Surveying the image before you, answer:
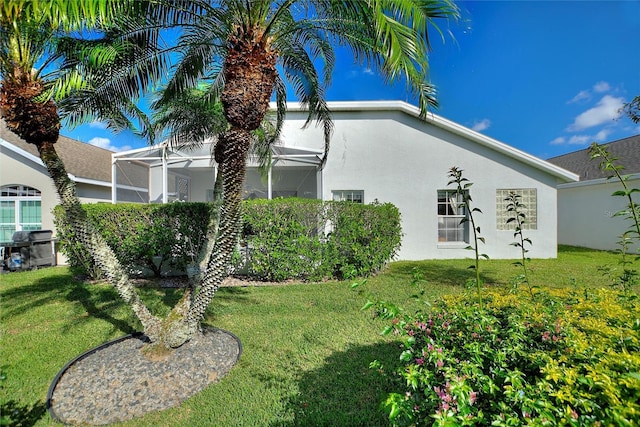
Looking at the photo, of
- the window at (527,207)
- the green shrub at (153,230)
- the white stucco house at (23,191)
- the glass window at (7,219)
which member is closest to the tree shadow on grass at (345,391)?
the green shrub at (153,230)

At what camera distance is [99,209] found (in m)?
8.37

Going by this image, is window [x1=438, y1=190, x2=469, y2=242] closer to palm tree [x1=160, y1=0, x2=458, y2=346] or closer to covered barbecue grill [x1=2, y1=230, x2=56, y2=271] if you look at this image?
palm tree [x1=160, y1=0, x2=458, y2=346]

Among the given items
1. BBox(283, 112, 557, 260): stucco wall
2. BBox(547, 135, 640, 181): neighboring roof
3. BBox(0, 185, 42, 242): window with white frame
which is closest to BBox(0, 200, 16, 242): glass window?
BBox(0, 185, 42, 242): window with white frame

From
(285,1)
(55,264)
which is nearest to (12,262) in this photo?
(55,264)

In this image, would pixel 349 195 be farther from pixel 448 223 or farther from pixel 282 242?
pixel 282 242

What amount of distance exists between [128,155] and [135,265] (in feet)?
17.5

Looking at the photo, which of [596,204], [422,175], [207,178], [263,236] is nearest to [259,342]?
[263,236]

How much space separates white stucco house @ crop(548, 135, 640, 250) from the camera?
1410 cm

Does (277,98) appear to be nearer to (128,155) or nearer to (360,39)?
(360,39)

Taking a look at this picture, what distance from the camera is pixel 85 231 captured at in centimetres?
380

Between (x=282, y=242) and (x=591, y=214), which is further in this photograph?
(x=591, y=214)

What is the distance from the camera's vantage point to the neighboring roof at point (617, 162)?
48.8 feet

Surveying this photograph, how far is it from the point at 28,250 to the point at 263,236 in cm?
927

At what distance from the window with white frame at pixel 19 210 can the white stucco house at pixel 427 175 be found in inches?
135
